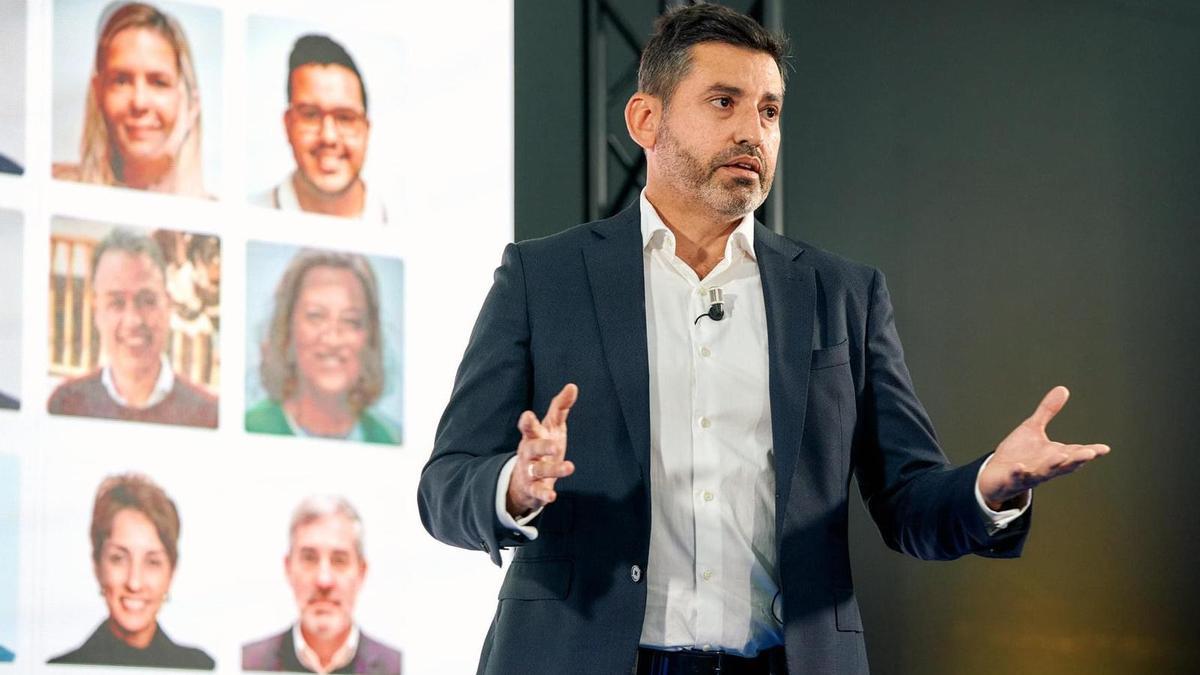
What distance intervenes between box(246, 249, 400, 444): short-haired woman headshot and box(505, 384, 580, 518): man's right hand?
5.44ft

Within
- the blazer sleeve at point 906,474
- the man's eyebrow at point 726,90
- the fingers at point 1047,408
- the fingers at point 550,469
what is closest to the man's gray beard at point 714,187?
the man's eyebrow at point 726,90

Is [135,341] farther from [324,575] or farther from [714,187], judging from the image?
[714,187]

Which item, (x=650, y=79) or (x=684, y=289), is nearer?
(x=684, y=289)

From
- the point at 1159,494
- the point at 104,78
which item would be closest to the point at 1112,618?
the point at 1159,494

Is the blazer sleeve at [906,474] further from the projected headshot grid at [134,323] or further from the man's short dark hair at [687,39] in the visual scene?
the projected headshot grid at [134,323]

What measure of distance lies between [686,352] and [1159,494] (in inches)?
93.9

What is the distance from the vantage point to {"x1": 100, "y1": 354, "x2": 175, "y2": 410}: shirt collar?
10.9 ft

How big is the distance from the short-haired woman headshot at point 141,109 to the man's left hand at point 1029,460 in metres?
2.09

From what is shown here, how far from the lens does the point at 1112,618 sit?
13.6 feet

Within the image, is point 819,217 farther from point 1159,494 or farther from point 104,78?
point 104,78

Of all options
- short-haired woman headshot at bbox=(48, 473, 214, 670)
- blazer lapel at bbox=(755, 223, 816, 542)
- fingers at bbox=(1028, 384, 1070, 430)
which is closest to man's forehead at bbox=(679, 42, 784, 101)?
blazer lapel at bbox=(755, 223, 816, 542)

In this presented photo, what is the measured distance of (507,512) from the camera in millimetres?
1991

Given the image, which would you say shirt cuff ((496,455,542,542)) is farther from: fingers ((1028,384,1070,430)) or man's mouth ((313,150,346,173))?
man's mouth ((313,150,346,173))

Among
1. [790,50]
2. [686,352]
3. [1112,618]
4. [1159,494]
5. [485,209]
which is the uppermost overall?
[790,50]
